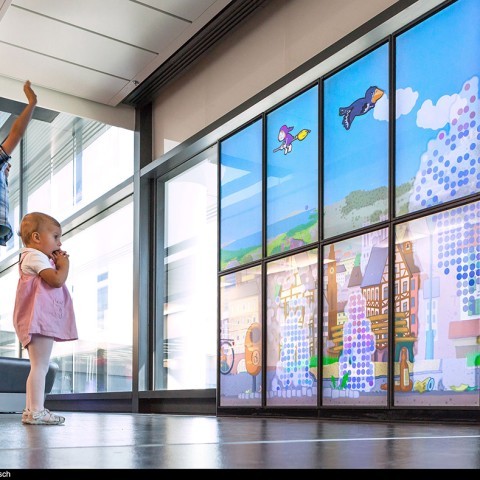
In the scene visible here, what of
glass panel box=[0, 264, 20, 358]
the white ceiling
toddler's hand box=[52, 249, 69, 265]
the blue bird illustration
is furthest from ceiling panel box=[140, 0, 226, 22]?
glass panel box=[0, 264, 20, 358]

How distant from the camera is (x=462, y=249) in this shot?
3.65 meters

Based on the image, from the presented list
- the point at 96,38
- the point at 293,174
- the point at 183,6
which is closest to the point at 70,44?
the point at 96,38

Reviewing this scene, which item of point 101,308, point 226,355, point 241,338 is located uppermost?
point 101,308

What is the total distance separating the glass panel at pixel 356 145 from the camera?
4328mm

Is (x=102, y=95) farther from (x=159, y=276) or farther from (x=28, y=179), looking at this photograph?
(x=28, y=179)

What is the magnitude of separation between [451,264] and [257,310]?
190cm

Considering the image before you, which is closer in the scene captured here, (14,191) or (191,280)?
(191,280)

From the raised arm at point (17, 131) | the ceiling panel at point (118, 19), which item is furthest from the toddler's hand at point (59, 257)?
the ceiling panel at point (118, 19)

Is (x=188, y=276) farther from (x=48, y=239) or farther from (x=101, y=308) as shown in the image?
(x=48, y=239)

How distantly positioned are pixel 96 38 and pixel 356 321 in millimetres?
3139

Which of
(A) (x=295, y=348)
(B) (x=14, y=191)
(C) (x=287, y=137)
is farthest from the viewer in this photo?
(B) (x=14, y=191)

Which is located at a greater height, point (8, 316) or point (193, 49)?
point (193, 49)

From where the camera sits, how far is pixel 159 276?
7.00 metres

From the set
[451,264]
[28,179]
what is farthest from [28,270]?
[28,179]
